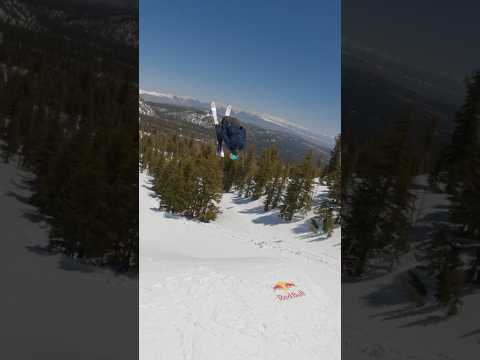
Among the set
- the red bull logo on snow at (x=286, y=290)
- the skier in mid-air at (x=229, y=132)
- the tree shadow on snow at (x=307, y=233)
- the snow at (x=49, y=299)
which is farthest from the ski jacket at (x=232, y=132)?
the snow at (x=49, y=299)

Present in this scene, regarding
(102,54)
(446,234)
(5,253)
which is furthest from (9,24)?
(446,234)

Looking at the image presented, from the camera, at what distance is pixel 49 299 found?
169 cm

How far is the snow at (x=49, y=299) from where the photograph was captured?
5.09 feet

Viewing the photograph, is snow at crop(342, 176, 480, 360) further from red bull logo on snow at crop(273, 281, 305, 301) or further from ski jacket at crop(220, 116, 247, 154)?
ski jacket at crop(220, 116, 247, 154)

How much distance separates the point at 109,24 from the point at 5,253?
146 cm

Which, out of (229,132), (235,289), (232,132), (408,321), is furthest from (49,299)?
(232,132)

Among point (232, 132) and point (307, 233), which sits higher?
point (232, 132)

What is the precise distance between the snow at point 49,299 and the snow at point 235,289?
8.83 metres

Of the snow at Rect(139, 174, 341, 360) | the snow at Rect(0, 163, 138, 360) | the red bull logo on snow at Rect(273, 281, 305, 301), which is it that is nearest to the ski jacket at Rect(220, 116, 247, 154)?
the snow at Rect(139, 174, 341, 360)

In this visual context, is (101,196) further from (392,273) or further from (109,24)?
(392,273)

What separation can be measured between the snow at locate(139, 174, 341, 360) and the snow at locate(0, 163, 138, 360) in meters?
8.83

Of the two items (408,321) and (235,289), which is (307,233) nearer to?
(235,289)

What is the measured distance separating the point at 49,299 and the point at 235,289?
16748 millimetres

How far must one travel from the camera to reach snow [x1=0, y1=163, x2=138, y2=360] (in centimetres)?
155
